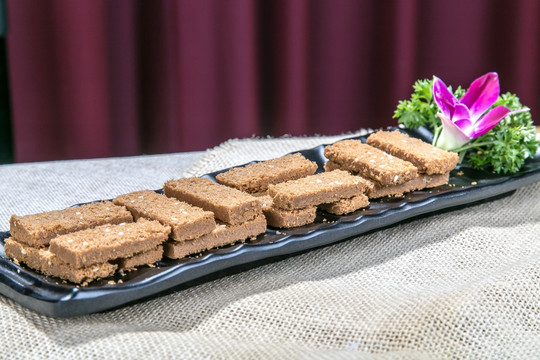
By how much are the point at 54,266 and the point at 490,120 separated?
1.43 metres

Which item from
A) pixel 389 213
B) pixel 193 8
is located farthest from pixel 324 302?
pixel 193 8

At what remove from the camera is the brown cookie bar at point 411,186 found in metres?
2.04

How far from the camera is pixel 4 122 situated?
3893 millimetres

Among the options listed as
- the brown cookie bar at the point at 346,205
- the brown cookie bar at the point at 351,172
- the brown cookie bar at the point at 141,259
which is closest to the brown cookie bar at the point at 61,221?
the brown cookie bar at the point at 141,259

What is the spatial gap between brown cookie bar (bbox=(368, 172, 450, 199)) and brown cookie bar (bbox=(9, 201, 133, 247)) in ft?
2.23

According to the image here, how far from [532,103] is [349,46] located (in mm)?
1167

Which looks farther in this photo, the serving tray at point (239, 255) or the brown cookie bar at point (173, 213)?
the brown cookie bar at point (173, 213)

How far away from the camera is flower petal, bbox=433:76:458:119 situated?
241 cm

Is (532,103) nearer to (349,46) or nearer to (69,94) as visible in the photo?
(349,46)

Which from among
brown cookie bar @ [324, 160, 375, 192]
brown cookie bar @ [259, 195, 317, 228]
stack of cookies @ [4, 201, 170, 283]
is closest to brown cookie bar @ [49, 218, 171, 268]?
stack of cookies @ [4, 201, 170, 283]

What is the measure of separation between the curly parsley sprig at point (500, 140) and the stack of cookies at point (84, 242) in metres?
1.18

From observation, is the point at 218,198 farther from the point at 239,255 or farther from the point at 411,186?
the point at 411,186

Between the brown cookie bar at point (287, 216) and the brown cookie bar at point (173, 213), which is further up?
the brown cookie bar at point (173, 213)

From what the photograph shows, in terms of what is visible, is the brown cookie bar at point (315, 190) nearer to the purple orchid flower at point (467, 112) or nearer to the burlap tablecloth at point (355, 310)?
the burlap tablecloth at point (355, 310)
